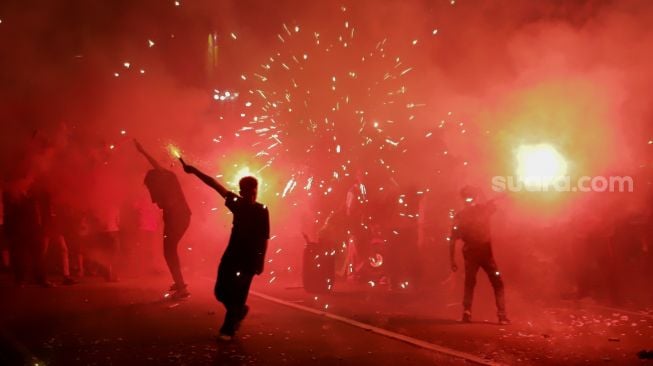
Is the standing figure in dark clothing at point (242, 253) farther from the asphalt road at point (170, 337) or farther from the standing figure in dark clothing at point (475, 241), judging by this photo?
the standing figure in dark clothing at point (475, 241)

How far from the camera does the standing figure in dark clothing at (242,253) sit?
5.62 meters

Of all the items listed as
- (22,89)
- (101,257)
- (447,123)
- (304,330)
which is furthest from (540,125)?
(22,89)

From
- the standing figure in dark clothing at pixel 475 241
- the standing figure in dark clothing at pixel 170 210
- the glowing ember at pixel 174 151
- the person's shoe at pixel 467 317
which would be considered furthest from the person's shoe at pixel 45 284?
the person's shoe at pixel 467 317

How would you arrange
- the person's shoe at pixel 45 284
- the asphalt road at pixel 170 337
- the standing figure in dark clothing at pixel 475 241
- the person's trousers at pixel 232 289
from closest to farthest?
the asphalt road at pixel 170 337 < the person's trousers at pixel 232 289 < the standing figure in dark clothing at pixel 475 241 < the person's shoe at pixel 45 284

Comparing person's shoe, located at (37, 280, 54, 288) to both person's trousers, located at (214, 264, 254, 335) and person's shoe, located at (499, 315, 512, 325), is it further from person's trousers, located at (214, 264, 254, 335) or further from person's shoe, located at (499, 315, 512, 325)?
person's shoe, located at (499, 315, 512, 325)

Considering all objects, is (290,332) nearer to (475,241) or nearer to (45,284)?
(475,241)

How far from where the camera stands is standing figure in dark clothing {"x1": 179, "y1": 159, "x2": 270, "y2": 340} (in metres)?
5.62

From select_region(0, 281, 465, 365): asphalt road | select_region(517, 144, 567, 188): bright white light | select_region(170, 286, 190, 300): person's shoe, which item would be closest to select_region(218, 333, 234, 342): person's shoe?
select_region(0, 281, 465, 365): asphalt road

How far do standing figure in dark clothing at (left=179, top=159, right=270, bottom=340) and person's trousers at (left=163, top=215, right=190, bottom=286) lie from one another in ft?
7.82

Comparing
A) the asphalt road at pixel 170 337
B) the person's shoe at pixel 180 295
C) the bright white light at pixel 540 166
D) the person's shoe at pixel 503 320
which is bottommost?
the asphalt road at pixel 170 337

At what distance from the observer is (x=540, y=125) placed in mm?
10438

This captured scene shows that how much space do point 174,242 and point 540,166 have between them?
5597mm

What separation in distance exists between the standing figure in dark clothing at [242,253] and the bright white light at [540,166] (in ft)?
18.4

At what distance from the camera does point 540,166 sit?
33.0ft
